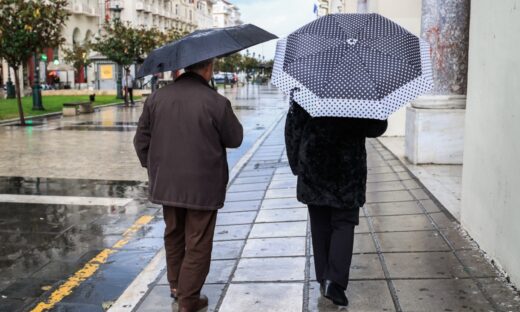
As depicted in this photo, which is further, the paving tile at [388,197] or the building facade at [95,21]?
the building facade at [95,21]

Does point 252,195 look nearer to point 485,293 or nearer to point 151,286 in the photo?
point 151,286

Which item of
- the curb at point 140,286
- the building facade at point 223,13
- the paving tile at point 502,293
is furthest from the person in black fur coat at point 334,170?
the building facade at point 223,13

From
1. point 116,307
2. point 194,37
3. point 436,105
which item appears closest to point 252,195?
point 436,105

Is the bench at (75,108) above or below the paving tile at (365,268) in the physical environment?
above

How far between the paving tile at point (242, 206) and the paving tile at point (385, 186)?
1.40 metres

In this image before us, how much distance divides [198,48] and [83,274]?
2324mm

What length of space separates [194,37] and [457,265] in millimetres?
2517

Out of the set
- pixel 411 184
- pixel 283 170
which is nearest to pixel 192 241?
pixel 411 184

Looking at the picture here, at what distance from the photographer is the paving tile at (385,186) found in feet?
23.4

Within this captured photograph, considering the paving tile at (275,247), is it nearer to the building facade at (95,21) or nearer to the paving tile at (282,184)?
the paving tile at (282,184)

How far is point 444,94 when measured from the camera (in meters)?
8.75

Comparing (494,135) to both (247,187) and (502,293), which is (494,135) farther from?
(247,187)

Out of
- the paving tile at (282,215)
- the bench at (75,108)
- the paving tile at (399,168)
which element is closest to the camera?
the paving tile at (282,215)

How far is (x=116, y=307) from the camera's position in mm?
4023
